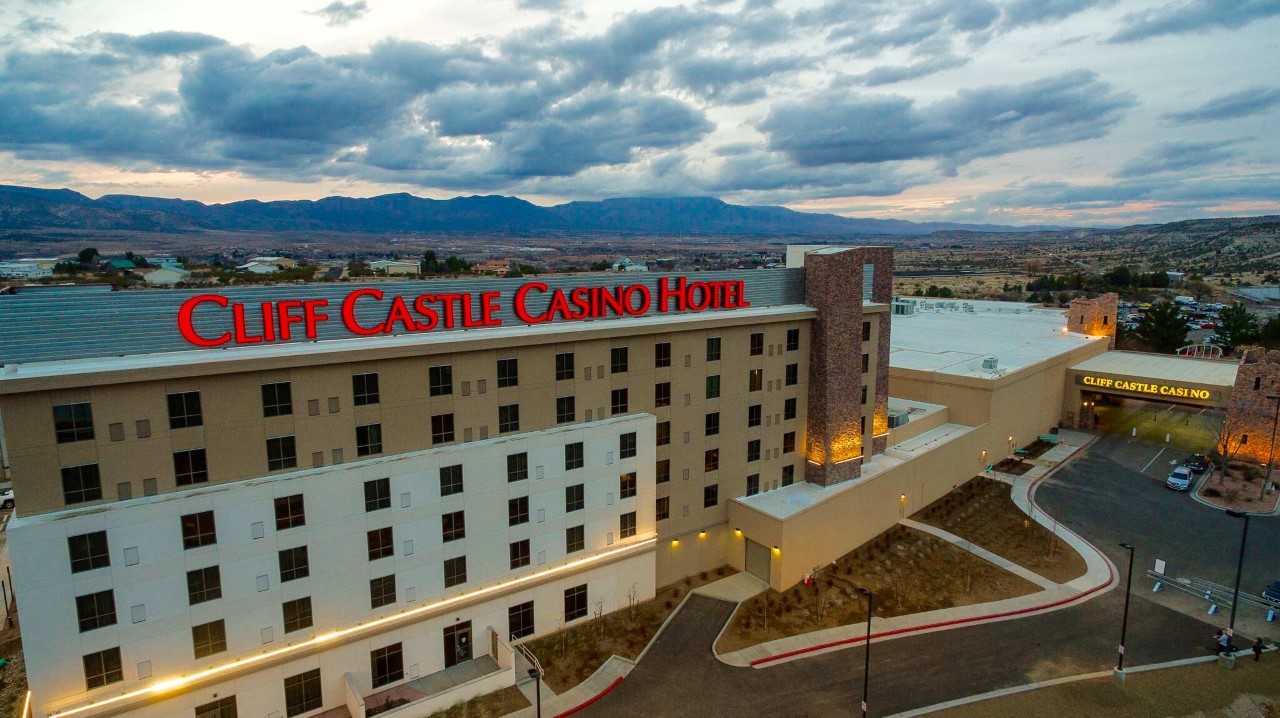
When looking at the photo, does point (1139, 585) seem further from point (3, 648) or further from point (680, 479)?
point (3, 648)

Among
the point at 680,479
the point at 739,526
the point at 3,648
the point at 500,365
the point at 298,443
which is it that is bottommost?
the point at 3,648

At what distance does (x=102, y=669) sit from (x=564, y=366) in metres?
26.4

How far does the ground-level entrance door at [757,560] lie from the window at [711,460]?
636cm

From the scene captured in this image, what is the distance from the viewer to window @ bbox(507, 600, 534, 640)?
138 ft

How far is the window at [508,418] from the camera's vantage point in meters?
40.3

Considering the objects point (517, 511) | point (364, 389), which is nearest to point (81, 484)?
point (364, 389)

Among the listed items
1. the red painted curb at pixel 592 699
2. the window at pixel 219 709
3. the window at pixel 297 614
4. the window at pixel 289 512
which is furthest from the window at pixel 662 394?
the window at pixel 219 709

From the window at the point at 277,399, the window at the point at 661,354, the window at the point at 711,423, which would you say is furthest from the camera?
the window at the point at 711,423

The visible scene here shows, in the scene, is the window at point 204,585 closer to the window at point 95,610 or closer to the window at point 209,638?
the window at point 209,638

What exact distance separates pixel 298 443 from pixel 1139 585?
57868 mm

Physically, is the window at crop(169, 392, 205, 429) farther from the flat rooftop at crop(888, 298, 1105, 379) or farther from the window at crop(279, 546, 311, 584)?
the flat rooftop at crop(888, 298, 1105, 379)

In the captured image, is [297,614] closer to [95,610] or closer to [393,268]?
[95,610]

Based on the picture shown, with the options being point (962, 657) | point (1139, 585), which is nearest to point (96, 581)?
point (962, 657)

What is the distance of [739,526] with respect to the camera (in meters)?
51.6
